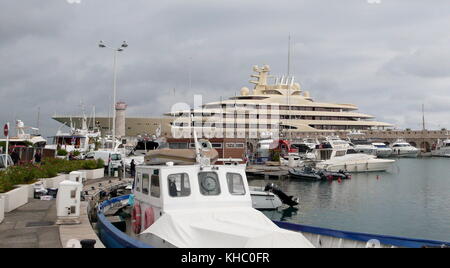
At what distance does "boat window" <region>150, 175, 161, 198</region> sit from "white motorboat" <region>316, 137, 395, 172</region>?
47016mm

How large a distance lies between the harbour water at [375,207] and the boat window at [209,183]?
47.9 feet

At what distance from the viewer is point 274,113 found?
11400 centimetres

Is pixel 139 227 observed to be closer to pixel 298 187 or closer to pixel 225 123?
pixel 298 187

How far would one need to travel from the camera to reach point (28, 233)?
12188mm

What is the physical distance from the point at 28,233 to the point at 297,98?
377 feet

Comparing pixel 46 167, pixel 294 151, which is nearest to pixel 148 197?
pixel 46 167

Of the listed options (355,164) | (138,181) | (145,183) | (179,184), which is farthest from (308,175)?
(179,184)

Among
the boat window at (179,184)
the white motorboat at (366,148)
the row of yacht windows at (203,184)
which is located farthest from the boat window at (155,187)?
the white motorboat at (366,148)

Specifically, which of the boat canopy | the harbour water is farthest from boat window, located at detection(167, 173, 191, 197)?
the harbour water

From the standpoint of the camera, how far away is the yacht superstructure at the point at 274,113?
105 m

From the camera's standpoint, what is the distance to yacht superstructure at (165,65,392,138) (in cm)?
10525

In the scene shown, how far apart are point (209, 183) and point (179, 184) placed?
836 mm

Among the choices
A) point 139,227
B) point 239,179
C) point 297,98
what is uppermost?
point 297,98

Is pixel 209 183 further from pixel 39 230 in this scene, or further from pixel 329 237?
pixel 39 230
